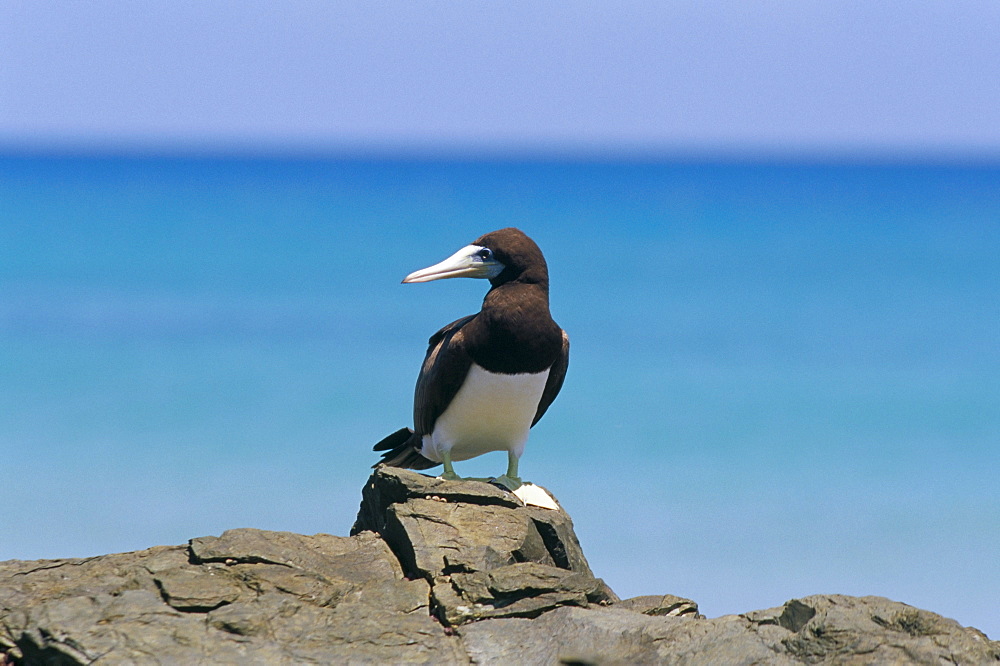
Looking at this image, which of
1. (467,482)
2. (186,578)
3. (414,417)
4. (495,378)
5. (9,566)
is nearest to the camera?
(186,578)

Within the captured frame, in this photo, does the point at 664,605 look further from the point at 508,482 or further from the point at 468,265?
the point at 468,265

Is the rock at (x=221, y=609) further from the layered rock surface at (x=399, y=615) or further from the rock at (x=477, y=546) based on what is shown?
the rock at (x=477, y=546)

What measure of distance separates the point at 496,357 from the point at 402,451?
65.0 inches

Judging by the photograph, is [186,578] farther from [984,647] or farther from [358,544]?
[984,647]

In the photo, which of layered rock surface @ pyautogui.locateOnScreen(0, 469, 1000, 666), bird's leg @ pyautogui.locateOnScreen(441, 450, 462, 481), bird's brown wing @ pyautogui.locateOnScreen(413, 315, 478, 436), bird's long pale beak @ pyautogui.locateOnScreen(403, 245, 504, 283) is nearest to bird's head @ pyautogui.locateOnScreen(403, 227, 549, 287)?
bird's long pale beak @ pyautogui.locateOnScreen(403, 245, 504, 283)

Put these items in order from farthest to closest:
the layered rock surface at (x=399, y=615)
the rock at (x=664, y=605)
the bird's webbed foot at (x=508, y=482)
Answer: the bird's webbed foot at (x=508, y=482) → the rock at (x=664, y=605) → the layered rock surface at (x=399, y=615)

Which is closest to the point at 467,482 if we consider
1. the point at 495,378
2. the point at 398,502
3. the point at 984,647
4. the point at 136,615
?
the point at 398,502

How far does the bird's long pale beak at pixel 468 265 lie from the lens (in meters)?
8.02

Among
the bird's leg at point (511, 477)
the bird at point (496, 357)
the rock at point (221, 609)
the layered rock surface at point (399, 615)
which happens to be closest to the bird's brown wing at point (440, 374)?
the bird at point (496, 357)

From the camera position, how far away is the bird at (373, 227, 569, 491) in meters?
7.92

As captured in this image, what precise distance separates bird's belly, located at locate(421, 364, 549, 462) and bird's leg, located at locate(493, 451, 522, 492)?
0.06 m

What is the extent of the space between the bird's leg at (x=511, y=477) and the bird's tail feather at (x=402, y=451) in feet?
2.51

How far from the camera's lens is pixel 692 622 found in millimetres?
5602

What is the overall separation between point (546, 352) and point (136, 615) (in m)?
3.48
